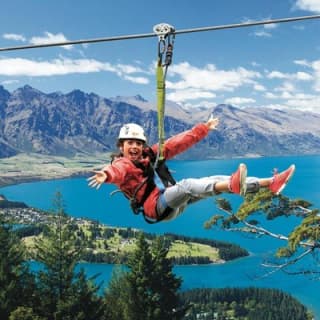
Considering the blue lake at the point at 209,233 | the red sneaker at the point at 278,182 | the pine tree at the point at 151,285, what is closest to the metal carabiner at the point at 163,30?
the red sneaker at the point at 278,182

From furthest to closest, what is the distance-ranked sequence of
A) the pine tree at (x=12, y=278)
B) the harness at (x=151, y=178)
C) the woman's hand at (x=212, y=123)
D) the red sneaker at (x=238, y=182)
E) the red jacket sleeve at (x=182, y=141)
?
the pine tree at (x=12, y=278), the woman's hand at (x=212, y=123), the red jacket sleeve at (x=182, y=141), the harness at (x=151, y=178), the red sneaker at (x=238, y=182)

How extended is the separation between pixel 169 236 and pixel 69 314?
83.0 meters

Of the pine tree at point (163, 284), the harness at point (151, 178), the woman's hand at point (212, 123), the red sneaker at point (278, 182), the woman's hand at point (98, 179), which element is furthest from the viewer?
the pine tree at point (163, 284)

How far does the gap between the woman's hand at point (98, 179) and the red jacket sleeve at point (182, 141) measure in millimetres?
955

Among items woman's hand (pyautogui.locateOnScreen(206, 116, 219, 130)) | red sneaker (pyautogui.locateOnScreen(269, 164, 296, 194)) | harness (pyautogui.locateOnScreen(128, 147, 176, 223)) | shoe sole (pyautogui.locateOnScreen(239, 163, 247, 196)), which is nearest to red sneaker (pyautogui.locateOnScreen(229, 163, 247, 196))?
shoe sole (pyautogui.locateOnScreen(239, 163, 247, 196))

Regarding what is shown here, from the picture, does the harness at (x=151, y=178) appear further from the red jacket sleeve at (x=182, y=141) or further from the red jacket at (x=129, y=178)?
the red jacket sleeve at (x=182, y=141)

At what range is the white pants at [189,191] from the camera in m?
3.90

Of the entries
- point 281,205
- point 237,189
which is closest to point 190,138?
point 237,189

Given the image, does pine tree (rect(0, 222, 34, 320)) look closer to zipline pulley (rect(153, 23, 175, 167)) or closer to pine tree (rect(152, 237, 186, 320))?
pine tree (rect(152, 237, 186, 320))

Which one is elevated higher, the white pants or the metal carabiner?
the metal carabiner

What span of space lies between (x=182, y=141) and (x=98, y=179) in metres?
1.30

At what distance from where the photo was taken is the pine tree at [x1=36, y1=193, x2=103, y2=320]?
77.0ft

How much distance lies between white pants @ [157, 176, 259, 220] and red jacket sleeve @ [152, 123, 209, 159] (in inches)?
32.0

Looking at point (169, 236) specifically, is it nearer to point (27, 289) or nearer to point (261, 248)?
point (261, 248)
